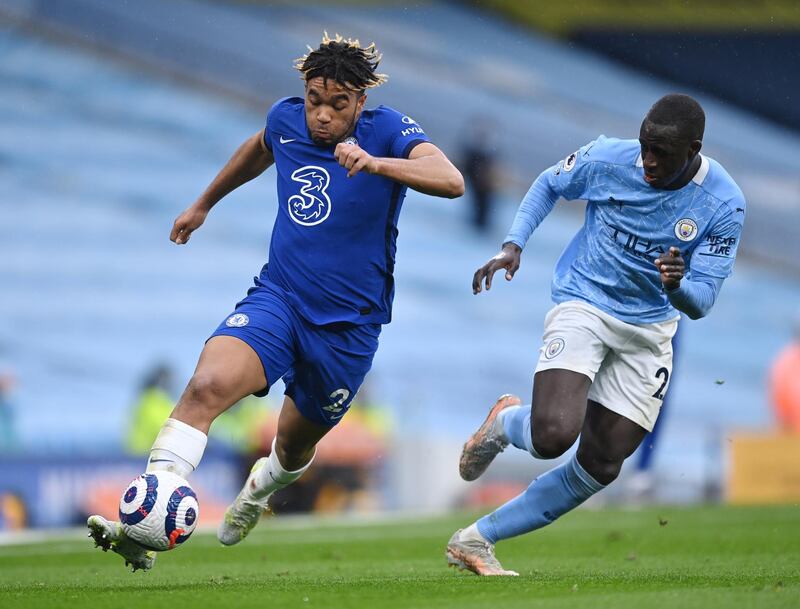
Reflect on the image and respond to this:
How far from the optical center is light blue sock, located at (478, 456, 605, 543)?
6.47 meters

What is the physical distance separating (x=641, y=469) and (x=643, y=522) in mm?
3662

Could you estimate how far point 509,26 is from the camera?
28.7 metres

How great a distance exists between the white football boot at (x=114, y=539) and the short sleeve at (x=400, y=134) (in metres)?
2.02

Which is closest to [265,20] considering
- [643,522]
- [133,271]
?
[133,271]

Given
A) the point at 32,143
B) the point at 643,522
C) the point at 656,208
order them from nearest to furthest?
the point at 656,208 → the point at 643,522 → the point at 32,143

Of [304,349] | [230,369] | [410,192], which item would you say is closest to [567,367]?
[304,349]

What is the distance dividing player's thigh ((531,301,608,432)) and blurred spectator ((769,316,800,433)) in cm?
854

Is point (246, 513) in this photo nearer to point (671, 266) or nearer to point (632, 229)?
point (632, 229)

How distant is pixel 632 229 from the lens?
6.41 meters

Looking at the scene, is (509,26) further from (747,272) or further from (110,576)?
(110,576)

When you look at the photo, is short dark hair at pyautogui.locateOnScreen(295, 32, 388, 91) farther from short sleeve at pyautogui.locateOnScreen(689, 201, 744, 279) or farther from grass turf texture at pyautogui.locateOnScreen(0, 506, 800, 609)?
grass turf texture at pyautogui.locateOnScreen(0, 506, 800, 609)

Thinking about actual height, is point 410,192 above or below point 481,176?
below

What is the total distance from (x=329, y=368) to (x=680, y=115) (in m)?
1.96

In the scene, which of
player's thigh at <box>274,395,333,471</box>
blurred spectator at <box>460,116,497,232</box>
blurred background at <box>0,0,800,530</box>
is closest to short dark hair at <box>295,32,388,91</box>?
player's thigh at <box>274,395,333,471</box>
